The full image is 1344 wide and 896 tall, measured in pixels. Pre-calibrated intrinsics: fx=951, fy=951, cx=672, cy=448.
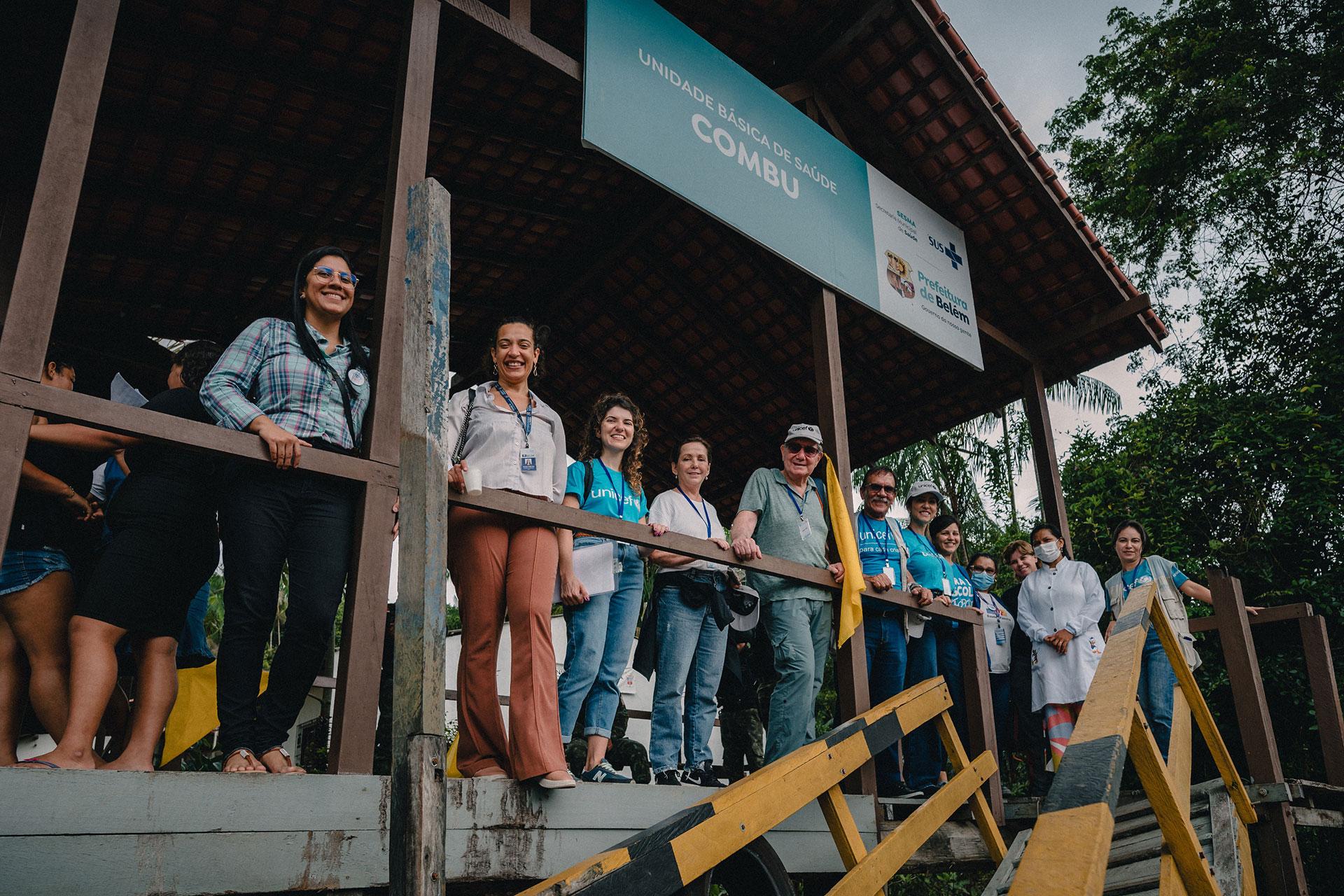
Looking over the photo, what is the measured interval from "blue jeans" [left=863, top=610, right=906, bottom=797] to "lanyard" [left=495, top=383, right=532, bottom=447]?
243 cm

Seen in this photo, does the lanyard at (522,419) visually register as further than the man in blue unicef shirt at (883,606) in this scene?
No

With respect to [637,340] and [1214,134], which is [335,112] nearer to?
[637,340]

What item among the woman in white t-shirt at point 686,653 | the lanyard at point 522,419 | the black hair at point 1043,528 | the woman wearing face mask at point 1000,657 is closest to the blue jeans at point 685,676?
the woman in white t-shirt at point 686,653

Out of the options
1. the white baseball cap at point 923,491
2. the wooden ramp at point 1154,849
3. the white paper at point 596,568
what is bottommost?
the wooden ramp at point 1154,849

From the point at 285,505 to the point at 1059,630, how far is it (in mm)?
4740

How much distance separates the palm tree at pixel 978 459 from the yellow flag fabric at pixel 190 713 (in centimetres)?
1225

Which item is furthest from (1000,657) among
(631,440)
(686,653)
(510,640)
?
(510,640)

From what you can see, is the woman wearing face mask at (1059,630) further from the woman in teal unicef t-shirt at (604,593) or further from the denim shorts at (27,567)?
the denim shorts at (27,567)

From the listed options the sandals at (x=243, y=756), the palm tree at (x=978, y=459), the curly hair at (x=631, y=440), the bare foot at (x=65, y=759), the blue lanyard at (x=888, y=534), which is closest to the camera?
the bare foot at (x=65, y=759)

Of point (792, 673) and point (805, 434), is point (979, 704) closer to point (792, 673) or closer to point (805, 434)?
point (792, 673)

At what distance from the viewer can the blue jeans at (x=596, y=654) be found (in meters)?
3.95

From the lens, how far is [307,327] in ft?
10.5

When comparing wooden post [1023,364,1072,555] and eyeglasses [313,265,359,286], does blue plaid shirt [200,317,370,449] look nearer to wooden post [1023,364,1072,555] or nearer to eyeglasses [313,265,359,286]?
eyeglasses [313,265,359,286]

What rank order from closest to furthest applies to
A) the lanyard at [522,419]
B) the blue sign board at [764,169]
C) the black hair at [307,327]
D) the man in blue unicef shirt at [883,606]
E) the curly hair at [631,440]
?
the black hair at [307,327] → the lanyard at [522,419] → the curly hair at [631,440] → the blue sign board at [764,169] → the man in blue unicef shirt at [883,606]
